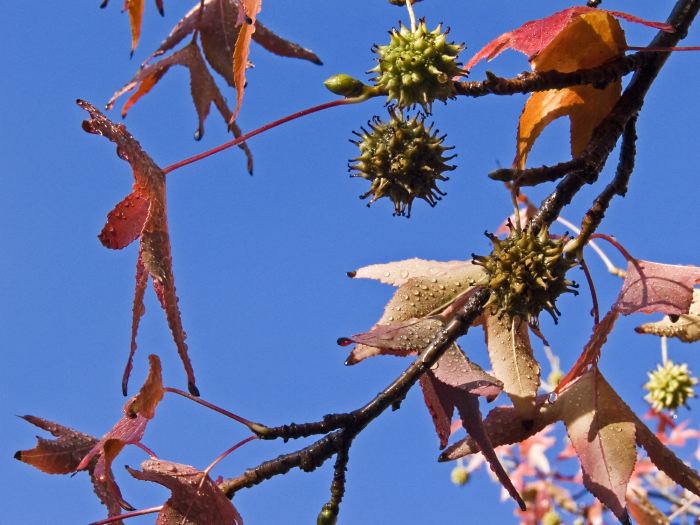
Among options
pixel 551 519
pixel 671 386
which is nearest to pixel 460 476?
pixel 551 519

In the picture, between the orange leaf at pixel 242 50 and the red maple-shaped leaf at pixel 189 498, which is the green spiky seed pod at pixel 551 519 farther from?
the orange leaf at pixel 242 50

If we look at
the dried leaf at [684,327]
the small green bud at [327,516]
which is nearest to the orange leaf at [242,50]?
the small green bud at [327,516]

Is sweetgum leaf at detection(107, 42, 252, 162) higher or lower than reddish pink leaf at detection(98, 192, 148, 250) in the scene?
higher

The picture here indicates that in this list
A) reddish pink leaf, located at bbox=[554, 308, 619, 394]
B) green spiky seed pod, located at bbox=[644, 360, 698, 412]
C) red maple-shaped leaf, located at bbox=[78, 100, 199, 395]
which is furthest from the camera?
green spiky seed pod, located at bbox=[644, 360, 698, 412]

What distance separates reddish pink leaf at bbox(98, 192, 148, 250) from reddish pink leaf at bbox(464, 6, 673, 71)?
810 mm

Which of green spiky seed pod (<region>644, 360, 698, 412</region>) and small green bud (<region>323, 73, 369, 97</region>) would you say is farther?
green spiky seed pod (<region>644, 360, 698, 412</region>)

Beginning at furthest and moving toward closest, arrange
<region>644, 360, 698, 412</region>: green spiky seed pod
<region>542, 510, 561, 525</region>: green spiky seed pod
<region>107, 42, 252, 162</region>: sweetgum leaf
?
<region>542, 510, 561, 525</region>: green spiky seed pod, <region>644, 360, 698, 412</region>: green spiky seed pod, <region>107, 42, 252, 162</region>: sweetgum leaf

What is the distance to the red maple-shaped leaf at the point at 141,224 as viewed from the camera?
148 centimetres

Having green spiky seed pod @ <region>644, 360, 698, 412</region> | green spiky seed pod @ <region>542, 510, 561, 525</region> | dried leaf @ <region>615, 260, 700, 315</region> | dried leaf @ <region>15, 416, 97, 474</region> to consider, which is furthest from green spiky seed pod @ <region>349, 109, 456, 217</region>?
green spiky seed pod @ <region>542, 510, 561, 525</region>

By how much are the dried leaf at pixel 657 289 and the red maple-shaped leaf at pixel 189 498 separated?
0.87 meters

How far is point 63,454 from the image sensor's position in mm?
1776

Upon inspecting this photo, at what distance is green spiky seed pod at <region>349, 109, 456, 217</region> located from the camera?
1.86 meters

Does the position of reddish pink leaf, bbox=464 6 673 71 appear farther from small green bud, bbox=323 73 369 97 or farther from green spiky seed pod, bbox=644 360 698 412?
green spiky seed pod, bbox=644 360 698 412

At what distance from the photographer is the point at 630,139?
1.98m
